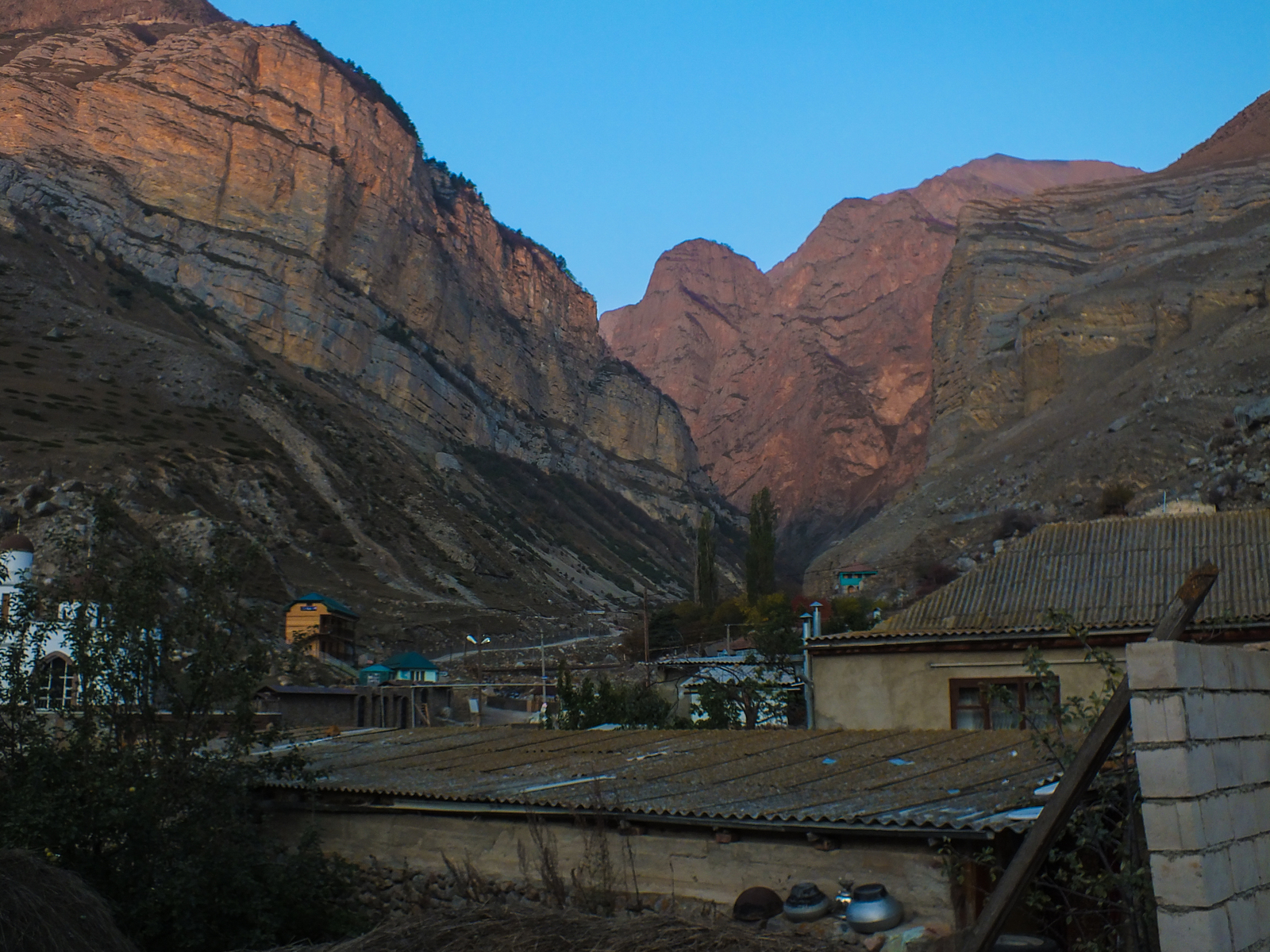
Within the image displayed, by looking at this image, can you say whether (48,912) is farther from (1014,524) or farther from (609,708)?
(1014,524)

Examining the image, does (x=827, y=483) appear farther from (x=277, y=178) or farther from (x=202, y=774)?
(x=202, y=774)

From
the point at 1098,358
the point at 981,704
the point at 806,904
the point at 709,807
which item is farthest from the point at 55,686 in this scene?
the point at 1098,358

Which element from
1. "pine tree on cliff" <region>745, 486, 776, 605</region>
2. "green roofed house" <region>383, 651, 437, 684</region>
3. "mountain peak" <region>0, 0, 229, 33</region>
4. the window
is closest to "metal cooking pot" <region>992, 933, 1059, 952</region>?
the window

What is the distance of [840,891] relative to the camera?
9.53 metres

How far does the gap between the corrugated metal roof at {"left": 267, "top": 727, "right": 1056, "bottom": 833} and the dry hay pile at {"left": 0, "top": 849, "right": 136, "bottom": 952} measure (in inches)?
143

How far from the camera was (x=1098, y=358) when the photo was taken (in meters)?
72.1

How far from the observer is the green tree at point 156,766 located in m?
11.4

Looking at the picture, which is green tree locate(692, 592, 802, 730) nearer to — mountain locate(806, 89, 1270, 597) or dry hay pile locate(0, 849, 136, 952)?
dry hay pile locate(0, 849, 136, 952)

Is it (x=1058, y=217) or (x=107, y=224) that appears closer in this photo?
(x=107, y=224)

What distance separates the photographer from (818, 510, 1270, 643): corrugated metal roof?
17.2 meters

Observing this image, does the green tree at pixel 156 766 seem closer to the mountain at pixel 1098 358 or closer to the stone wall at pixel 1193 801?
the stone wall at pixel 1193 801

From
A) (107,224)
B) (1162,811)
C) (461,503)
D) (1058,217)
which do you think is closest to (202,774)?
(1162,811)

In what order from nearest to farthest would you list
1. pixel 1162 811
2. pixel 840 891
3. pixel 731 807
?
1. pixel 1162 811
2. pixel 840 891
3. pixel 731 807

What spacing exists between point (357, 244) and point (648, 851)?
308ft
